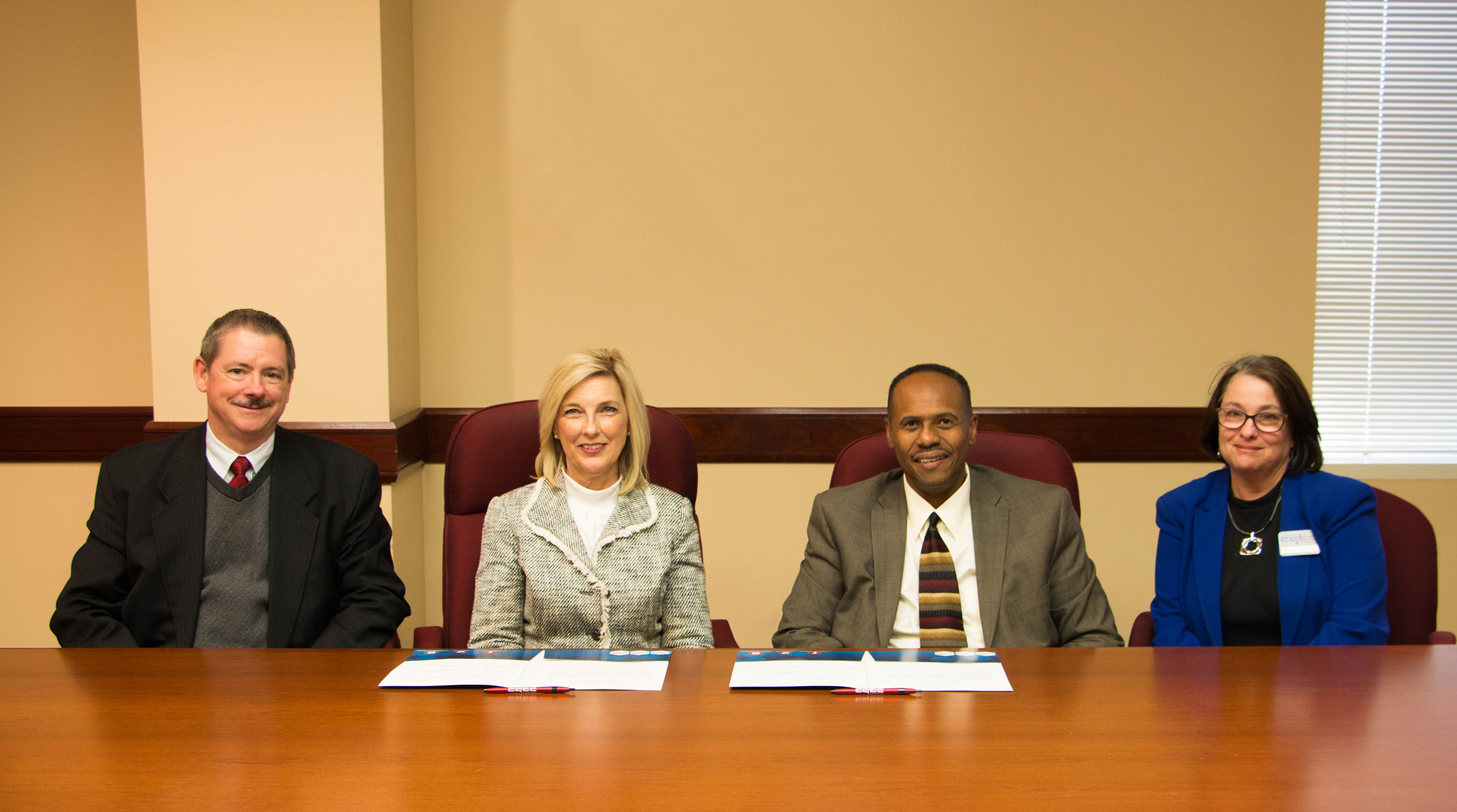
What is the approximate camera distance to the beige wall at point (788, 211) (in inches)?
134

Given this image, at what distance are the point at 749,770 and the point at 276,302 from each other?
2409 mm

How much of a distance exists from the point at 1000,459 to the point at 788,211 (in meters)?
1.32

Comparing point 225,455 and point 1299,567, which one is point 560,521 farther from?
point 1299,567

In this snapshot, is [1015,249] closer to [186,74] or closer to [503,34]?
[503,34]

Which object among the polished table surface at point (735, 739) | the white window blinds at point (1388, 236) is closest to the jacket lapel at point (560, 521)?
the polished table surface at point (735, 739)

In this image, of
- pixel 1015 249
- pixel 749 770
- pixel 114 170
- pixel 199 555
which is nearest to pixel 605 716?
pixel 749 770

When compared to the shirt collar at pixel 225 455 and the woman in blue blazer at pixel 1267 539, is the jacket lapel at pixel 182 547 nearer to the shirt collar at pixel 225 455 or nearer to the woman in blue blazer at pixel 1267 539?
the shirt collar at pixel 225 455

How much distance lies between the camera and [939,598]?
2.27 metres

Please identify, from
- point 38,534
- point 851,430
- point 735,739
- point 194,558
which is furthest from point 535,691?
point 38,534

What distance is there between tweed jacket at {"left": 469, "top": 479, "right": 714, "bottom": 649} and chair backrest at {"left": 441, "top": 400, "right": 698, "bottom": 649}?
0.20 m

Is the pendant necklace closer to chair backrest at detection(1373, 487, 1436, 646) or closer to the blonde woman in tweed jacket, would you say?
chair backrest at detection(1373, 487, 1436, 646)

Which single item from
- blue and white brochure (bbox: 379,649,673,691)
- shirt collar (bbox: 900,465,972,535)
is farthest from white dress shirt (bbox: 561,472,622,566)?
shirt collar (bbox: 900,465,972,535)

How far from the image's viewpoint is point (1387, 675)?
67.3 inches

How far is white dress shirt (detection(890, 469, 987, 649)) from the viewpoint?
2.28m
